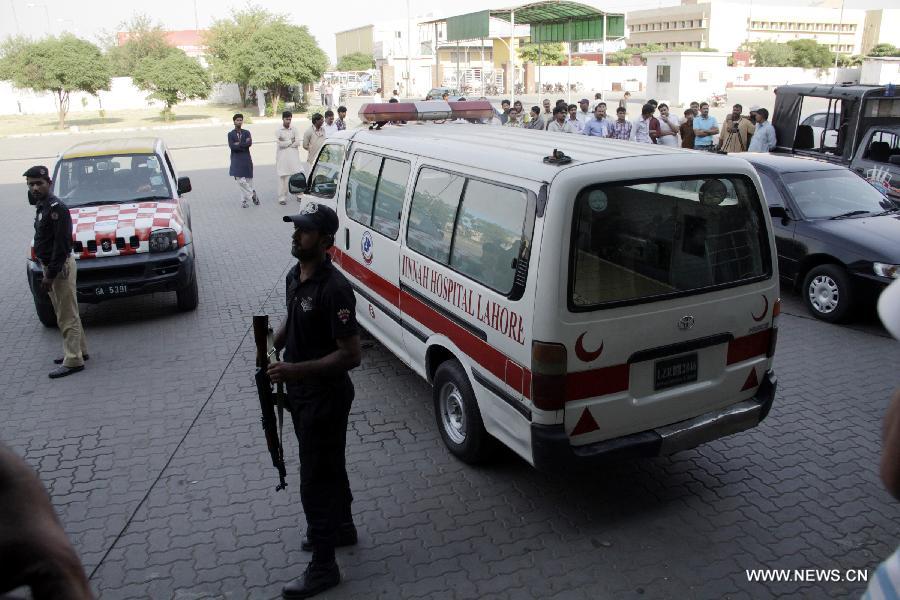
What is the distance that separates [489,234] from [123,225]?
16.4ft

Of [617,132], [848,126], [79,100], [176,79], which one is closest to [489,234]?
[848,126]

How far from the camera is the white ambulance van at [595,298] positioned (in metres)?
3.79

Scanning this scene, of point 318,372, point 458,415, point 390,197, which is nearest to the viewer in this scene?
point 318,372

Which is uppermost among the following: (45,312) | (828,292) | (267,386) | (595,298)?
(595,298)

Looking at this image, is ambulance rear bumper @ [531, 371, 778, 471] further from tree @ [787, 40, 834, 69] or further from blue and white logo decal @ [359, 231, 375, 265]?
tree @ [787, 40, 834, 69]

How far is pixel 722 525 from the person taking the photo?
418 cm

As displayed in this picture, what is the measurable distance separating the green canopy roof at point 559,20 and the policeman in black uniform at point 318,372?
21183 millimetres

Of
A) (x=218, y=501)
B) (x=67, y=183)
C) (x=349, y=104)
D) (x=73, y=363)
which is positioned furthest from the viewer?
(x=349, y=104)

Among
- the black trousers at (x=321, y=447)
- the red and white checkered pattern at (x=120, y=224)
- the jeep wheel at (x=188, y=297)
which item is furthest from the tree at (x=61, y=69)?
the black trousers at (x=321, y=447)

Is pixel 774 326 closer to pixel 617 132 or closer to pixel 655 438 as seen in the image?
pixel 655 438

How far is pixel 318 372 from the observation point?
3424mm

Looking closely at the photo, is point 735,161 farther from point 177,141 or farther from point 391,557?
point 177,141

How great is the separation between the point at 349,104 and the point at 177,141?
12.1m

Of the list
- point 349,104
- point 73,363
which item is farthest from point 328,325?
point 349,104
